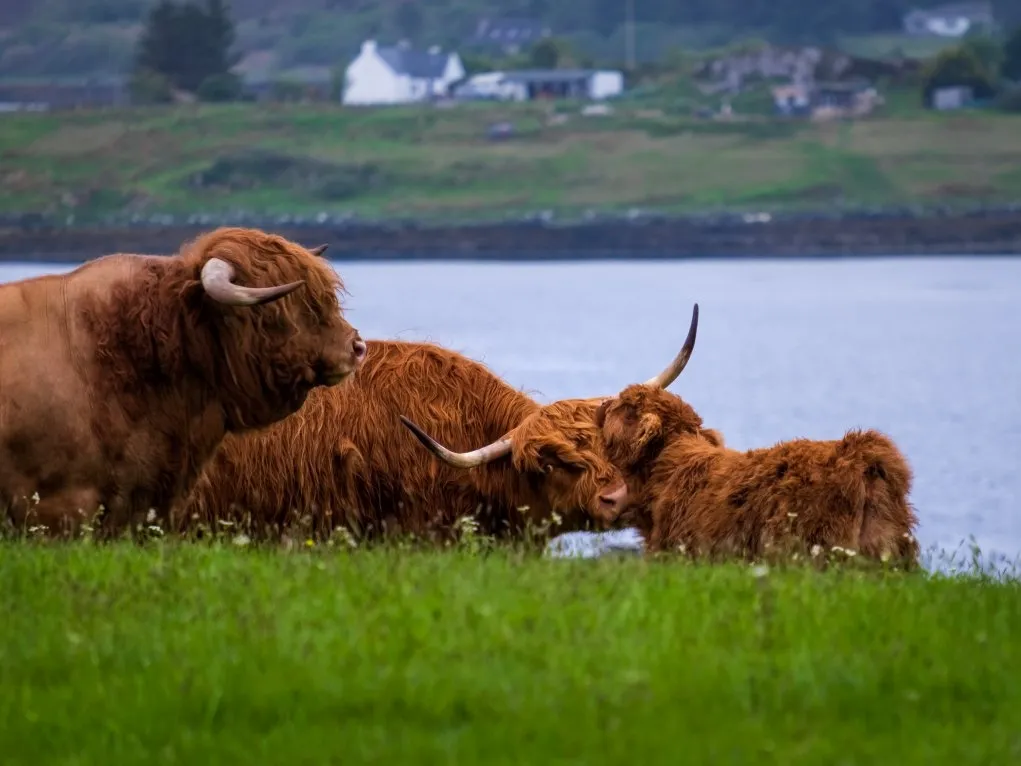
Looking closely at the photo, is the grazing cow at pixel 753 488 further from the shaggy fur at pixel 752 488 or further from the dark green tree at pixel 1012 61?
the dark green tree at pixel 1012 61

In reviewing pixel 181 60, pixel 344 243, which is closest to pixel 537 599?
pixel 344 243

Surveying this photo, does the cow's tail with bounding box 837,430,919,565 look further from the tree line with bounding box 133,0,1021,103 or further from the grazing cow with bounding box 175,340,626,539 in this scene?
the tree line with bounding box 133,0,1021,103

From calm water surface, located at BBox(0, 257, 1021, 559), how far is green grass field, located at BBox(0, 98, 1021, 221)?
14.8 feet

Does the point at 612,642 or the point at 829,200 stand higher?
the point at 612,642

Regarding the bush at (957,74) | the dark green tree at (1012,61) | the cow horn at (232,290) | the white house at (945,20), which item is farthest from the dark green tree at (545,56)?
the cow horn at (232,290)

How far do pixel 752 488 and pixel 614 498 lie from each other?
963 millimetres

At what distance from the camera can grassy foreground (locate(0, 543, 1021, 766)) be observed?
4484 mm

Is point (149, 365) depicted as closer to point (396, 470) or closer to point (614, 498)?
point (396, 470)

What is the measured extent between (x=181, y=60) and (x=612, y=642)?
128637mm

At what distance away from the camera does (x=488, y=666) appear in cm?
502

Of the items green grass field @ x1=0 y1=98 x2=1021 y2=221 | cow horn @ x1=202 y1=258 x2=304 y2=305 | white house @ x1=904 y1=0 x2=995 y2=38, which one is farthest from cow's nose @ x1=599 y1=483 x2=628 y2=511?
white house @ x1=904 y1=0 x2=995 y2=38

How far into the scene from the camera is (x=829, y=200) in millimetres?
95375

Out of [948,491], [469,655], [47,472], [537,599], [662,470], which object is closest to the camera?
[469,655]

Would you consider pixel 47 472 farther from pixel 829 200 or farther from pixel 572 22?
pixel 572 22
